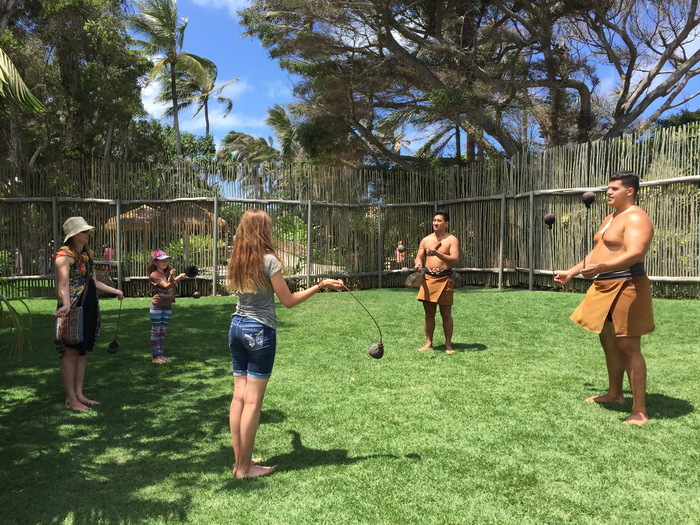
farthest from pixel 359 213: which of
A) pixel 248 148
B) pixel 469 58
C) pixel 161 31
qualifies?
pixel 248 148

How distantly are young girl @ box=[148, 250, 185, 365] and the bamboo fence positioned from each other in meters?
6.07

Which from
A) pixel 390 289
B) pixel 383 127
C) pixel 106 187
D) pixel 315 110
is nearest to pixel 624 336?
pixel 390 289

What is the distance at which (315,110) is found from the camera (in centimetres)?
1769

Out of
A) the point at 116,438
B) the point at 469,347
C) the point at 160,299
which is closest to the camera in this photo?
the point at 116,438

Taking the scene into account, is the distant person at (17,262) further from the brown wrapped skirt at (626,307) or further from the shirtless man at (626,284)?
the brown wrapped skirt at (626,307)

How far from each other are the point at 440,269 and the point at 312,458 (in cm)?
342

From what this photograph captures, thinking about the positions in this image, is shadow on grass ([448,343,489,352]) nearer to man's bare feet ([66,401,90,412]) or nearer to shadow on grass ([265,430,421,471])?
shadow on grass ([265,430,421,471])

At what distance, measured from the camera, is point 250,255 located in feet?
10.5

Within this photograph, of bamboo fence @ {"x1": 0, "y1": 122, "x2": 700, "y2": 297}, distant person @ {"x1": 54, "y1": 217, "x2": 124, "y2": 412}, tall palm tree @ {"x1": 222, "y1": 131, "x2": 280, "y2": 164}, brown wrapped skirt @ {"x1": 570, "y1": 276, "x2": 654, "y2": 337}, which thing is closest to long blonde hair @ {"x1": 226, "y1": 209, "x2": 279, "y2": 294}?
distant person @ {"x1": 54, "y1": 217, "x2": 124, "y2": 412}

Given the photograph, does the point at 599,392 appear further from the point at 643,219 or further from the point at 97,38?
the point at 97,38

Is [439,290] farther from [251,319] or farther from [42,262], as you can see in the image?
[42,262]

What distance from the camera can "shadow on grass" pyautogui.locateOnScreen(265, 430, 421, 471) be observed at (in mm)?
3488

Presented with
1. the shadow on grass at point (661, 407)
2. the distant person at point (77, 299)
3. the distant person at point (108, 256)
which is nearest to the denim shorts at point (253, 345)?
the distant person at point (77, 299)

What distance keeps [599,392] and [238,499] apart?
333 centimetres
